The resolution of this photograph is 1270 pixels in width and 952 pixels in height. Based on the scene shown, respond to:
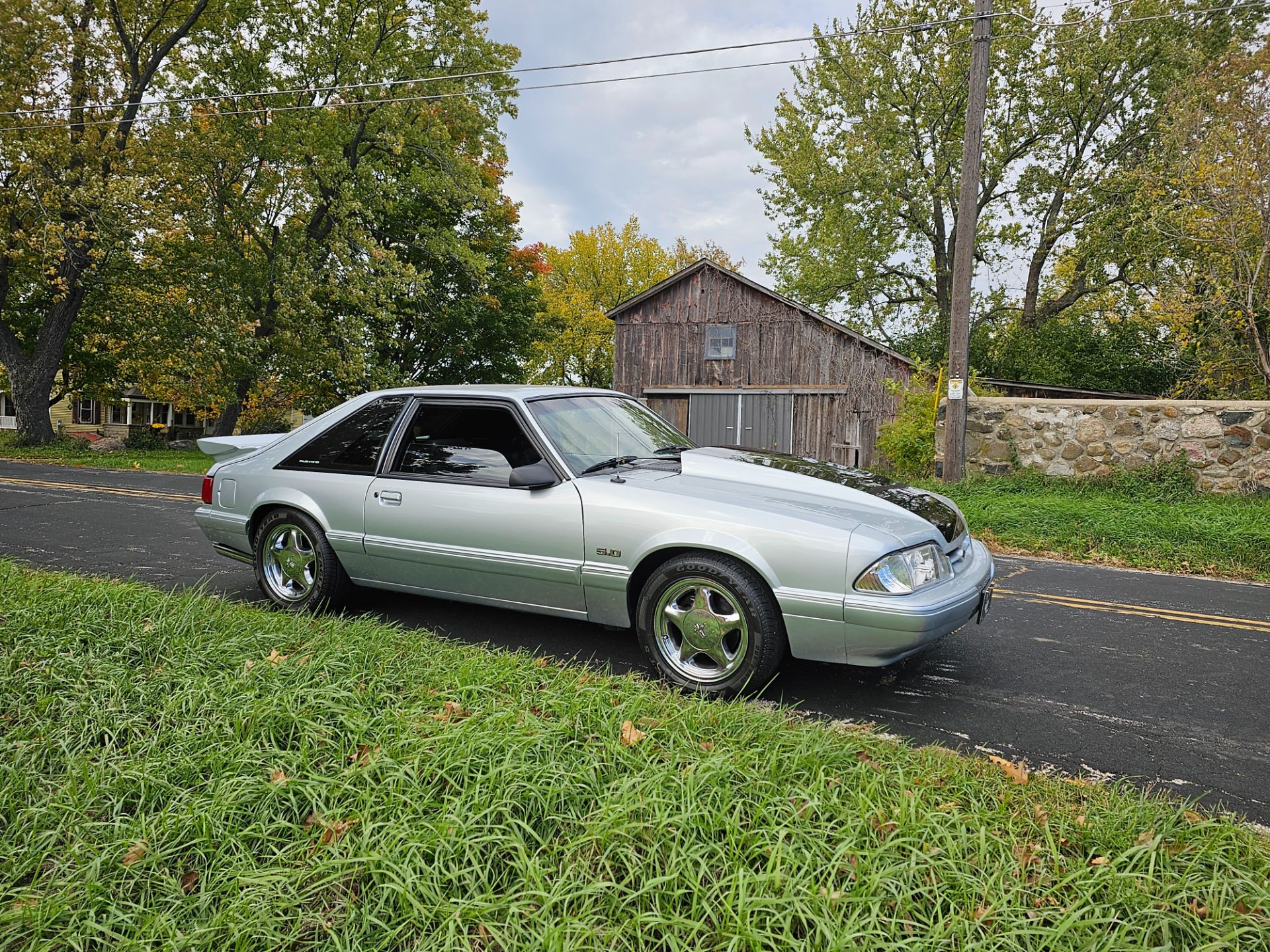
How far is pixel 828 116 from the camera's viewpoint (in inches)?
1240

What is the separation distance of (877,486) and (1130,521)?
570 cm

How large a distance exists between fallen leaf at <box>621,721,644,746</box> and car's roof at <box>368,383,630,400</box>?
220 cm

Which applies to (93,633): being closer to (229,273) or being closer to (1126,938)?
(1126,938)

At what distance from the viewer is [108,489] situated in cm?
1176

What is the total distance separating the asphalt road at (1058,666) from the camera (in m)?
3.31

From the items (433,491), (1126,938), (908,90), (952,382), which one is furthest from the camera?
(908,90)

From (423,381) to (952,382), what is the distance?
2644cm

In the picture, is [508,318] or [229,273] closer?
[229,273]

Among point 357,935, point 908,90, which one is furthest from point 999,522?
point 908,90

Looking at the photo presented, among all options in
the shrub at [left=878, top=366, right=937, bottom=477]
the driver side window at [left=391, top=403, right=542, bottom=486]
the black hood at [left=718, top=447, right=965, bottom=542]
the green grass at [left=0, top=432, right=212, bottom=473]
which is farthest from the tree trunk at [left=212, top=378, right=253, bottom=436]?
the black hood at [left=718, top=447, right=965, bottom=542]

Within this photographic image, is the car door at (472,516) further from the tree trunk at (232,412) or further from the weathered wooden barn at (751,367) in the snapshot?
the tree trunk at (232,412)

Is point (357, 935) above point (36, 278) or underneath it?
underneath

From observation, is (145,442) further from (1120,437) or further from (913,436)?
(1120,437)

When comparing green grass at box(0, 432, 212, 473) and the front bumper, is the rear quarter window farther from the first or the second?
green grass at box(0, 432, 212, 473)
